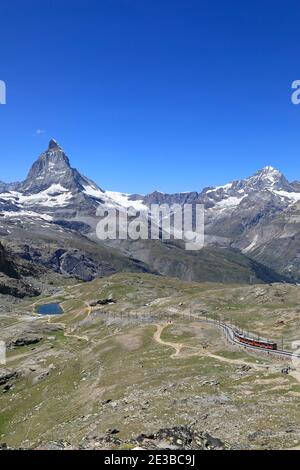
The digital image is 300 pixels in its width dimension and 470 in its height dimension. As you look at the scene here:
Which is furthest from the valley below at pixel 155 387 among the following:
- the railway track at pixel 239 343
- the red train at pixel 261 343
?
the red train at pixel 261 343

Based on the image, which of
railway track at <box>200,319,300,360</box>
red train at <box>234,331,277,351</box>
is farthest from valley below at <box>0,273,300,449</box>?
red train at <box>234,331,277,351</box>

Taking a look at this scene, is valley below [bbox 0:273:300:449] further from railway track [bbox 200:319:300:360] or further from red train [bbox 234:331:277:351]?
red train [bbox 234:331:277:351]

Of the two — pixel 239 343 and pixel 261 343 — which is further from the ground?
pixel 261 343

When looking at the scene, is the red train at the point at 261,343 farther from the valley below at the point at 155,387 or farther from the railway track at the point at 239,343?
the valley below at the point at 155,387

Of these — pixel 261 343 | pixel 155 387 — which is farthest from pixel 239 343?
pixel 155 387

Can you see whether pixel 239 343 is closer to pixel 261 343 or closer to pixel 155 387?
pixel 261 343

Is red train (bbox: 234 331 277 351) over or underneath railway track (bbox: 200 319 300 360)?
over

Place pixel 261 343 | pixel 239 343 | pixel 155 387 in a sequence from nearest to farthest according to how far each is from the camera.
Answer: pixel 155 387
pixel 261 343
pixel 239 343
